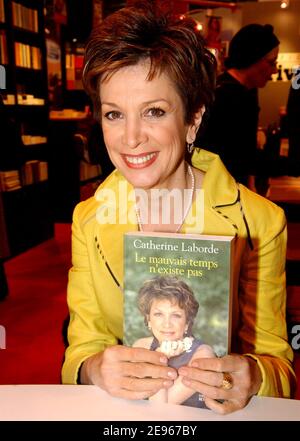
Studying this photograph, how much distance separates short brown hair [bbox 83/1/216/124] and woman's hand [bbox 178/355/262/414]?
554 millimetres

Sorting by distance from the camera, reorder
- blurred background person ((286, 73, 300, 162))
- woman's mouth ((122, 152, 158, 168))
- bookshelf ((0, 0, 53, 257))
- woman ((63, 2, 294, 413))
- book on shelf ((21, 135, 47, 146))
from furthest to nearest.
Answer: book on shelf ((21, 135, 47, 146))
bookshelf ((0, 0, 53, 257))
blurred background person ((286, 73, 300, 162))
woman's mouth ((122, 152, 158, 168))
woman ((63, 2, 294, 413))

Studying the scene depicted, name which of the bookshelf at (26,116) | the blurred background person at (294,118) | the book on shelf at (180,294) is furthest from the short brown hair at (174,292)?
the bookshelf at (26,116)

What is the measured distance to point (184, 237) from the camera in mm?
780

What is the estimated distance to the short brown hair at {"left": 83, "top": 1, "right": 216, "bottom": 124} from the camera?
105 centimetres

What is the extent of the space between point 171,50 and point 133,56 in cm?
8

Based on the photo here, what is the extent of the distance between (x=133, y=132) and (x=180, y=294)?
1.25ft

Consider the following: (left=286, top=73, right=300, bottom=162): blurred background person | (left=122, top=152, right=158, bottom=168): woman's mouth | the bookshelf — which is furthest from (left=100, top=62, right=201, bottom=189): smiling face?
the bookshelf

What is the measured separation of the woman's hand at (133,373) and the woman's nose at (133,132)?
0.41 m

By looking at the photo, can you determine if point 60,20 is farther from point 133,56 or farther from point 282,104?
point 133,56

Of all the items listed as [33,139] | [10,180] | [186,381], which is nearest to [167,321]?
[186,381]

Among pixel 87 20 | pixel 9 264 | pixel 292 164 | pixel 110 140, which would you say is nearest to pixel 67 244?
pixel 9 264

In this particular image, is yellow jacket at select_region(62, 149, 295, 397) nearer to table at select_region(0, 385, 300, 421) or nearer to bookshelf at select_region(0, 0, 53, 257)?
table at select_region(0, 385, 300, 421)

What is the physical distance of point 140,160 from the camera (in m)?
1.09

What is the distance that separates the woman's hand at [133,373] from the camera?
0.85 metres
